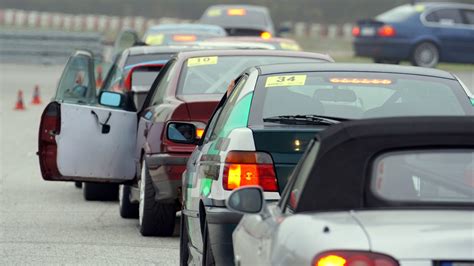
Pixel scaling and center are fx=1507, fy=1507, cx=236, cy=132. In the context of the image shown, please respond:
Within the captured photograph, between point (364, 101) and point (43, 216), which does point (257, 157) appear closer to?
point (364, 101)

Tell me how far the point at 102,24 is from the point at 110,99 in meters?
46.0

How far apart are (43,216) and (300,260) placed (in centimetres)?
809

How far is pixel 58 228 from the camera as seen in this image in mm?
11695

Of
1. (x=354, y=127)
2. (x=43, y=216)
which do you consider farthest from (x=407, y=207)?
(x=43, y=216)

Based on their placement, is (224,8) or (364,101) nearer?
(364,101)

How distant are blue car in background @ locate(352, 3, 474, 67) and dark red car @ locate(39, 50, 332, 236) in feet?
73.1

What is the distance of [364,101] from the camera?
27.5 ft

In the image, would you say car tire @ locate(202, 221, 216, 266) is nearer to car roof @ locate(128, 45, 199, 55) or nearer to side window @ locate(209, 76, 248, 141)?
side window @ locate(209, 76, 248, 141)

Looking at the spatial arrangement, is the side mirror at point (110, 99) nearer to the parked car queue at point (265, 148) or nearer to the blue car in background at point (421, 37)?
the parked car queue at point (265, 148)

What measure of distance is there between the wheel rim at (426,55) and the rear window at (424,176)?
95.7 feet

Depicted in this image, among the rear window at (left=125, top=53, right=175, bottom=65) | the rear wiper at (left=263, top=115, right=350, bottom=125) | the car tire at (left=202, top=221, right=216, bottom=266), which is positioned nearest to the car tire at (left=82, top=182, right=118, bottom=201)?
the rear window at (left=125, top=53, right=175, bottom=65)

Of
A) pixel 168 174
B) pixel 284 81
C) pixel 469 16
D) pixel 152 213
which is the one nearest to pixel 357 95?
pixel 284 81

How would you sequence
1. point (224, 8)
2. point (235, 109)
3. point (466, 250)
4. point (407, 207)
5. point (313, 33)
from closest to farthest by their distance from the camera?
1. point (466, 250)
2. point (407, 207)
3. point (235, 109)
4. point (224, 8)
5. point (313, 33)

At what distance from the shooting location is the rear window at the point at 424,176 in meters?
5.19
